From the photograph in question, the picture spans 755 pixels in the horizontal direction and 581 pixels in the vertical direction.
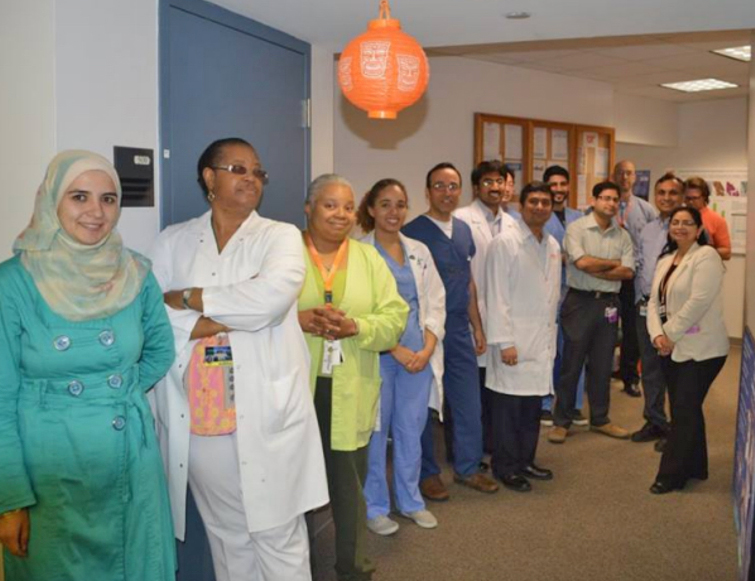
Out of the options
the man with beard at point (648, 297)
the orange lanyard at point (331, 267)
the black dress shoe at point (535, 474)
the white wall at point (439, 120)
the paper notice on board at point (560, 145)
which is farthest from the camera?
the paper notice on board at point (560, 145)

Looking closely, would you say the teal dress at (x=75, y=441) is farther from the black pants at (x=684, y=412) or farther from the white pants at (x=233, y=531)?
the black pants at (x=684, y=412)

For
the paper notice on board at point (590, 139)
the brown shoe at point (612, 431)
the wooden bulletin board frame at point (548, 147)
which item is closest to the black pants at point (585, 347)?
the brown shoe at point (612, 431)

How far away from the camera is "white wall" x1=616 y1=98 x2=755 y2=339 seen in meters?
8.39

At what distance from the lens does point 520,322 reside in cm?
388

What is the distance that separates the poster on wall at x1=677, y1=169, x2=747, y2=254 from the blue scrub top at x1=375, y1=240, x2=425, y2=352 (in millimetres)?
6335

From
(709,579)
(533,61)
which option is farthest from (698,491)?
(533,61)

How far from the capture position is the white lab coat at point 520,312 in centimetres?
384

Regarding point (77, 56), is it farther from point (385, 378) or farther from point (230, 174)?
point (385, 378)

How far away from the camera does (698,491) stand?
12.9 feet

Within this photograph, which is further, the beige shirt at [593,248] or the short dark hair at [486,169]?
the beige shirt at [593,248]

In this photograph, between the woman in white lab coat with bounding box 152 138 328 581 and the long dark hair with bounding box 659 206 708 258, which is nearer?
the woman in white lab coat with bounding box 152 138 328 581

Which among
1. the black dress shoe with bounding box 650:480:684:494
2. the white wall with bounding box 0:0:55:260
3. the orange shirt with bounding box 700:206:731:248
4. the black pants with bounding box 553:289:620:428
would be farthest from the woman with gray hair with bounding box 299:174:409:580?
the orange shirt with bounding box 700:206:731:248

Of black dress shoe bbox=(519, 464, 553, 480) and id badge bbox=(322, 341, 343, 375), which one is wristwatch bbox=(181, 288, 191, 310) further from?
black dress shoe bbox=(519, 464, 553, 480)

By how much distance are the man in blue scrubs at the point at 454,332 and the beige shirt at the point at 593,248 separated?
1046mm
